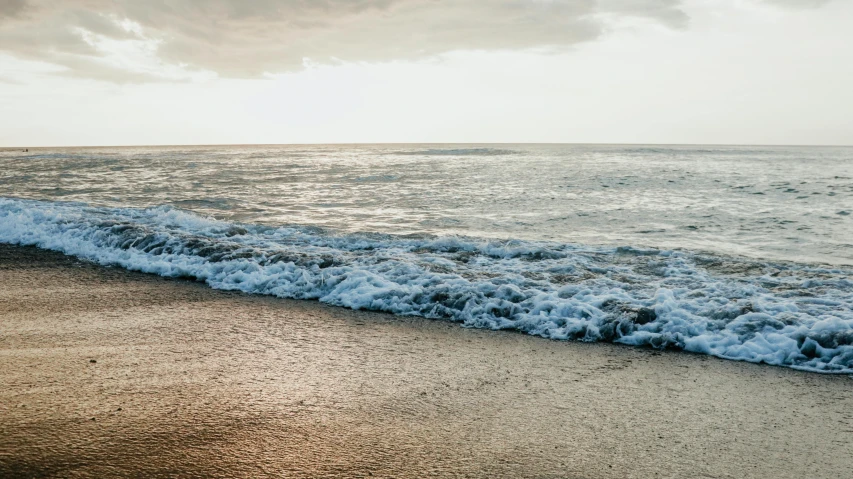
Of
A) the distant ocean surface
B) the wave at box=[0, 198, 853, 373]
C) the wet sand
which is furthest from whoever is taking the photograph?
the distant ocean surface

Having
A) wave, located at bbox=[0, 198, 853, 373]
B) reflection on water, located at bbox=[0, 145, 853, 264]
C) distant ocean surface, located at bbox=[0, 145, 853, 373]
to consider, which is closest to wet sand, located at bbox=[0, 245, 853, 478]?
wave, located at bbox=[0, 198, 853, 373]

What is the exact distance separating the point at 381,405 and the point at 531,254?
19.0 ft

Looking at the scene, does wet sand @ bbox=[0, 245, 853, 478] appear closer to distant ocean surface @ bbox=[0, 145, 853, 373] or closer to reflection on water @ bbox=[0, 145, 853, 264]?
distant ocean surface @ bbox=[0, 145, 853, 373]

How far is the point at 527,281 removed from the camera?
6922 mm

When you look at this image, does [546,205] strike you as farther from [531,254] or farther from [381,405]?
[381,405]

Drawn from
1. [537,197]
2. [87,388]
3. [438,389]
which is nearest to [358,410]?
[438,389]

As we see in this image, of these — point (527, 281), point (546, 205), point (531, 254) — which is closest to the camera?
point (527, 281)

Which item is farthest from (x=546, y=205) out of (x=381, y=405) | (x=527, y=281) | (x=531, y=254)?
(x=381, y=405)

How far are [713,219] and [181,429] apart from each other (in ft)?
44.6

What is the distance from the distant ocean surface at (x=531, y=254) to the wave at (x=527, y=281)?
0.02 m

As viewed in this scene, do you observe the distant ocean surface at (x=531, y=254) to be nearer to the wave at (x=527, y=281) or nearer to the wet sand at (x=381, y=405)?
the wave at (x=527, y=281)

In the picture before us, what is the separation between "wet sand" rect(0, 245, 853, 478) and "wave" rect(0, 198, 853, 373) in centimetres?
42

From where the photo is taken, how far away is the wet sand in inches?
111

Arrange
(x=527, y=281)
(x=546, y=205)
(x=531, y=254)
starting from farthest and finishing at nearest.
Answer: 1. (x=546, y=205)
2. (x=531, y=254)
3. (x=527, y=281)
